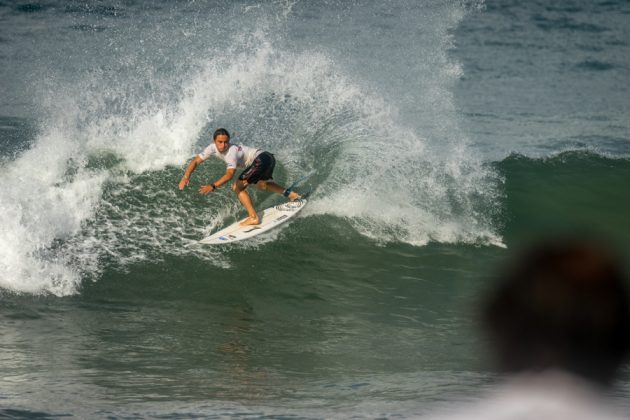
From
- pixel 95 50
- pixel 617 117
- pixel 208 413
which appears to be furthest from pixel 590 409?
pixel 95 50

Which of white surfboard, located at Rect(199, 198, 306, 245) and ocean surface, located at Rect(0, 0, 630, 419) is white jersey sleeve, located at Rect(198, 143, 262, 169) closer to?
white surfboard, located at Rect(199, 198, 306, 245)

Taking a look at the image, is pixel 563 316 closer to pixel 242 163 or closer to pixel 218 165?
pixel 242 163

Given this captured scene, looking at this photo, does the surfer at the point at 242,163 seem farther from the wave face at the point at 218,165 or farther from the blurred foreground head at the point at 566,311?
the blurred foreground head at the point at 566,311

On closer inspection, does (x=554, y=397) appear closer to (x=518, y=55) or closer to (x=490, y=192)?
(x=490, y=192)

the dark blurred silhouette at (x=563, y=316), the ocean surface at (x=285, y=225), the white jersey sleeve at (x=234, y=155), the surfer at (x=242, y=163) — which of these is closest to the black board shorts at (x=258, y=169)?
the surfer at (x=242, y=163)

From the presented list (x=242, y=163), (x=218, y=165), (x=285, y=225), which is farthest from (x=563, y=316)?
(x=218, y=165)

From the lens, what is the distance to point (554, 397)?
153cm

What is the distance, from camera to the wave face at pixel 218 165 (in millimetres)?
10751

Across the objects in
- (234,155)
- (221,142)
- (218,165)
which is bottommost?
(218,165)

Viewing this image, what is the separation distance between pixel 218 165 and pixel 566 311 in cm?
1212

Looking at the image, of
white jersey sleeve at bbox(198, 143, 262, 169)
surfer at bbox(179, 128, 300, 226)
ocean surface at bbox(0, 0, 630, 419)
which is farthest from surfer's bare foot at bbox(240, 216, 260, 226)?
white jersey sleeve at bbox(198, 143, 262, 169)

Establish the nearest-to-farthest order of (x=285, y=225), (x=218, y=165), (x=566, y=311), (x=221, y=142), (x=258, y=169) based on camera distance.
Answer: (x=566, y=311) → (x=221, y=142) → (x=258, y=169) → (x=285, y=225) → (x=218, y=165)

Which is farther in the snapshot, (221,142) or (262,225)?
(262,225)

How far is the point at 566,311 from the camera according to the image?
1.37 m
